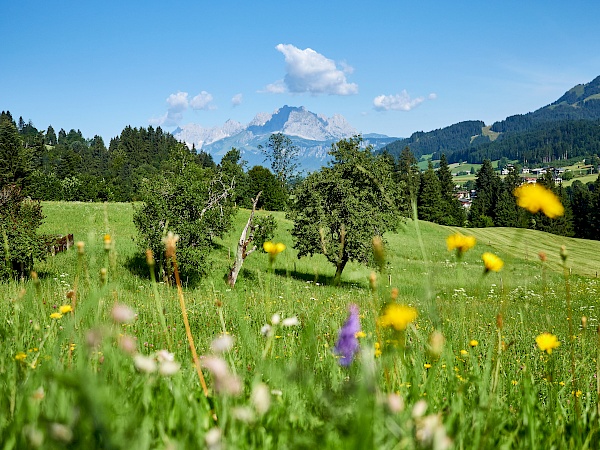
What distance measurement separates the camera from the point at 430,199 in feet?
288

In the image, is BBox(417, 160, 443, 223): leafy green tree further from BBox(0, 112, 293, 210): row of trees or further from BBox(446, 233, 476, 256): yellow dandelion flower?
BBox(446, 233, 476, 256): yellow dandelion flower

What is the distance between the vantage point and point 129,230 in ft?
105

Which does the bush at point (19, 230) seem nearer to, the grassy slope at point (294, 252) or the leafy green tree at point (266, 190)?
the grassy slope at point (294, 252)

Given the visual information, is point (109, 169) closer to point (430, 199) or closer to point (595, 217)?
point (430, 199)

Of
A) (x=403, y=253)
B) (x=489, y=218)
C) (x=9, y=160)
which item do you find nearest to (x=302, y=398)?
(x=403, y=253)

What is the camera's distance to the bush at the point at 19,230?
1363 cm

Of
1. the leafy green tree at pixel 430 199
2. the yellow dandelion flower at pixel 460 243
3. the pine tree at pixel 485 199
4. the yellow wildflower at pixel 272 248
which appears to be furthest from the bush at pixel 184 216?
the pine tree at pixel 485 199

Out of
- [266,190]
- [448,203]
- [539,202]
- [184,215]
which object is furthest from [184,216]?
[448,203]

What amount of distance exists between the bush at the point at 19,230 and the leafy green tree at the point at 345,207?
11.1 meters

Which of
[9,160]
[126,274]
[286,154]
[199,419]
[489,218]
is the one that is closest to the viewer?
[199,419]


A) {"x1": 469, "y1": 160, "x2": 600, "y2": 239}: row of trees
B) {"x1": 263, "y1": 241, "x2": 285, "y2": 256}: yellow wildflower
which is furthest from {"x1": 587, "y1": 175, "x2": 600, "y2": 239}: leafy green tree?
{"x1": 263, "y1": 241, "x2": 285, "y2": 256}: yellow wildflower

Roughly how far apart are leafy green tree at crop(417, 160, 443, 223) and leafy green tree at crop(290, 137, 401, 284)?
2498 inches

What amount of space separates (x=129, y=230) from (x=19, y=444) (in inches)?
1281

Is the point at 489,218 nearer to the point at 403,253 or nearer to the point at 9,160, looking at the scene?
the point at 403,253
